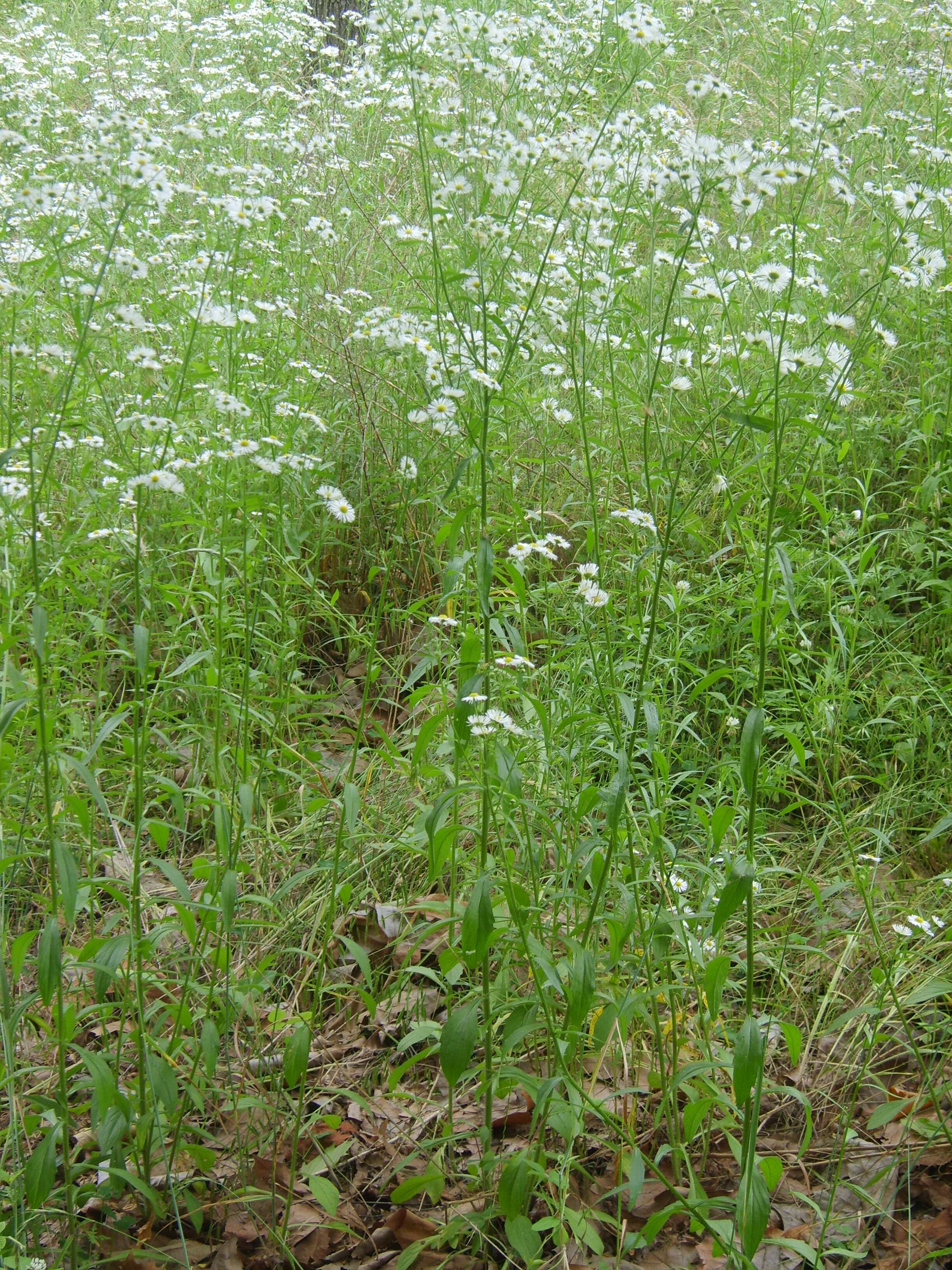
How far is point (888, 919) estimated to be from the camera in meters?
2.33

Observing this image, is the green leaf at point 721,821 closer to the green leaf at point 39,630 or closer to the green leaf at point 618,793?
the green leaf at point 618,793

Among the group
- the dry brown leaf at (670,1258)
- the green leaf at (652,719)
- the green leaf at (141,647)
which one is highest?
the green leaf at (141,647)

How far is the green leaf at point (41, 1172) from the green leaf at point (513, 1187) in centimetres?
64

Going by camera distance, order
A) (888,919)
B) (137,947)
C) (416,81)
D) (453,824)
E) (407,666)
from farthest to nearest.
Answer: (407,666), (416,81), (888,919), (453,824), (137,947)

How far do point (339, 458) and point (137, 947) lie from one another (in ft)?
7.77

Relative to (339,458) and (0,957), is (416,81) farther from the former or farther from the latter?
(0,957)

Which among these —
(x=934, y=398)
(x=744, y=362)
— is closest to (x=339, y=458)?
(x=744, y=362)

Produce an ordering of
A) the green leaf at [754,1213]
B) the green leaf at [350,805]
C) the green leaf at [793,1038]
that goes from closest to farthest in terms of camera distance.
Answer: the green leaf at [754,1213], the green leaf at [793,1038], the green leaf at [350,805]

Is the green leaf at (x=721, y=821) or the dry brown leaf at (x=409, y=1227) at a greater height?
the green leaf at (x=721, y=821)

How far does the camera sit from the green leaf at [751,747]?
1.39 meters

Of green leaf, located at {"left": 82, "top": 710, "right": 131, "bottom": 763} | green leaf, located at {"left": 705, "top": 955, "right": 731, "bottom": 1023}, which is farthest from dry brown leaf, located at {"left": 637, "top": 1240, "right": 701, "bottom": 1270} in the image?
green leaf, located at {"left": 82, "top": 710, "right": 131, "bottom": 763}

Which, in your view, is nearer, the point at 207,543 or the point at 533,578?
the point at 207,543

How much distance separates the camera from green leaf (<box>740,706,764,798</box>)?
4.56ft

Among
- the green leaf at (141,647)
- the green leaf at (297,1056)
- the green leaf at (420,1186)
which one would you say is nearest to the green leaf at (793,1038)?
the green leaf at (420,1186)
